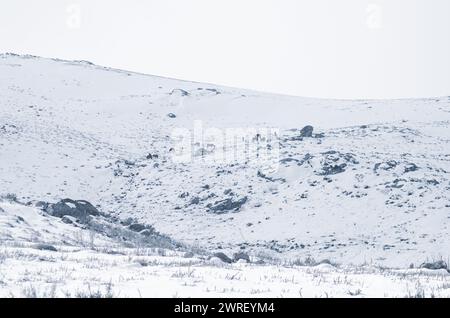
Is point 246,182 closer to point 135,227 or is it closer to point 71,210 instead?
point 135,227

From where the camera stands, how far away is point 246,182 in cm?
3312

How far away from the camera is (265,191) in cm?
3164

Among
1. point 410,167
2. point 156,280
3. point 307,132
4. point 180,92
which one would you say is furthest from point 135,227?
point 180,92

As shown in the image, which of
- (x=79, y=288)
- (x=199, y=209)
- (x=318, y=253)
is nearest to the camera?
(x=79, y=288)

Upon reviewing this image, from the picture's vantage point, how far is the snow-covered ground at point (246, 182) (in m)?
13.5

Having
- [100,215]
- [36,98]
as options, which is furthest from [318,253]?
[36,98]

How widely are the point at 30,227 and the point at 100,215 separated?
25.1 feet

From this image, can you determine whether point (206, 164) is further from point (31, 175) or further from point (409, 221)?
point (409, 221)

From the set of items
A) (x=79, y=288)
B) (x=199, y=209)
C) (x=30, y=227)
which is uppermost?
(x=79, y=288)

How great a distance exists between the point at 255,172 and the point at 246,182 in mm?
1494

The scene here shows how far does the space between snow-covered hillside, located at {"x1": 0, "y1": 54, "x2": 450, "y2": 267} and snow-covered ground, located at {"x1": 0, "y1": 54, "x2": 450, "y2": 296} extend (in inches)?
4.0

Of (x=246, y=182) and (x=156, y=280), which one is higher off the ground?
(x=156, y=280)

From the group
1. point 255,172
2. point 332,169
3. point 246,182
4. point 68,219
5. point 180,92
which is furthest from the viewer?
point 180,92

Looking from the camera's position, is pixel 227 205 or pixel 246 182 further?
pixel 246 182
